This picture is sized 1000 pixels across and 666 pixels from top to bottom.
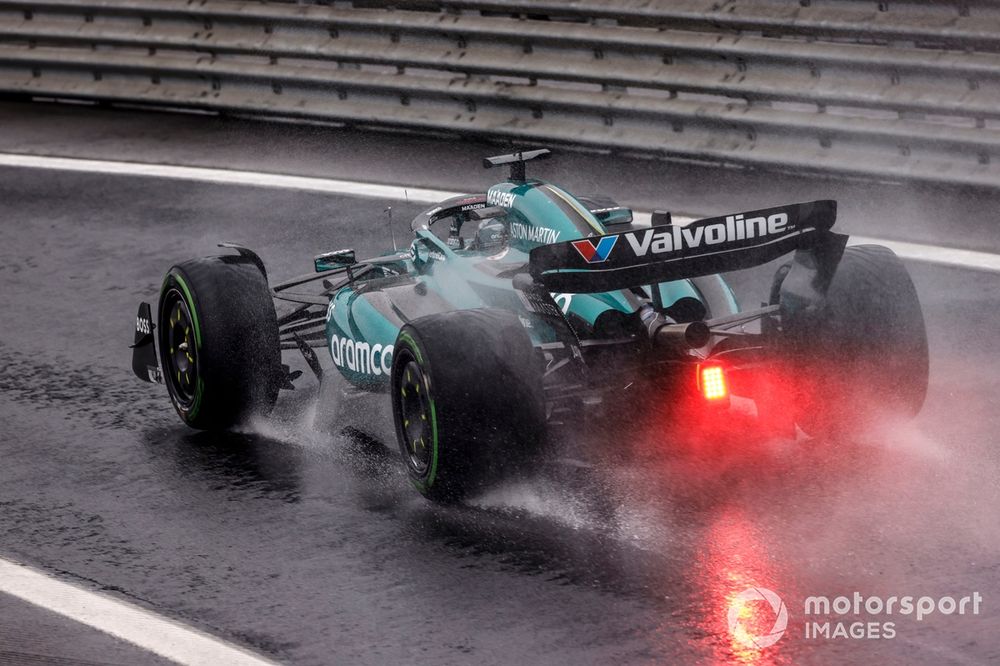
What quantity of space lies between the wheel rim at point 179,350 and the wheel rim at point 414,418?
1450mm

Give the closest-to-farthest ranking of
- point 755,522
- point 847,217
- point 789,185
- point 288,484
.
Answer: point 755,522 < point 288,484 < point 847,217 < point 789,185

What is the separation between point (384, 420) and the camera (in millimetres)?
7949

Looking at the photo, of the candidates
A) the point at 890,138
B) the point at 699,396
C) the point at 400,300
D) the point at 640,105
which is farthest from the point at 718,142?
the point at 699,396

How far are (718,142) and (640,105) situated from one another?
73cm

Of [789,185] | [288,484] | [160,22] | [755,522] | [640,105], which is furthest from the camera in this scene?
[160,22]

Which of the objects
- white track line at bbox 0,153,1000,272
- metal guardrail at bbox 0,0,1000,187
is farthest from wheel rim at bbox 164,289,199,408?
metal guardrail at bbox 0,0,1000,187

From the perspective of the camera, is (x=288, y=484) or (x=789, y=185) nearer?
(x=288, y=484)

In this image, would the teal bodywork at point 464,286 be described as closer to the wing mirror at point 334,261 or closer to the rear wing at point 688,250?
the wing mirror at point 334,261

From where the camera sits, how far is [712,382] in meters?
6.41

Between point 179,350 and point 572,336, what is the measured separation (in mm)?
2258

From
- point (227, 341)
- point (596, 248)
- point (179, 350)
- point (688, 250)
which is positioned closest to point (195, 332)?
point (227, 341)

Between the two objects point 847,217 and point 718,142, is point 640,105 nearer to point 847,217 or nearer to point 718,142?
point 718,142

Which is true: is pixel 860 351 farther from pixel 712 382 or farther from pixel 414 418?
pixel 414 418

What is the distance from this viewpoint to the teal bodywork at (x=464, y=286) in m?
7.37
